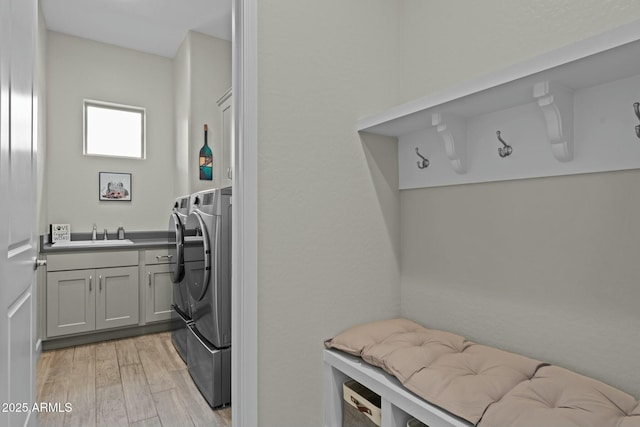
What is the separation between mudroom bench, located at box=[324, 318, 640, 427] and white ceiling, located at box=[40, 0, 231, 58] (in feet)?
10.5

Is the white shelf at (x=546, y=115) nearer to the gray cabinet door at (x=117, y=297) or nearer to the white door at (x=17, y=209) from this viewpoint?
the white door at (x=17, y=209)

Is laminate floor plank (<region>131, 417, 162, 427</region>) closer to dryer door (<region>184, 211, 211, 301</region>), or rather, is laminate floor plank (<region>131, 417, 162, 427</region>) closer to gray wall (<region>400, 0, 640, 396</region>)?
dryer door (<region>184, 211, 211, 301</region>)

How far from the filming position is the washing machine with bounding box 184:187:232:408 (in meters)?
2.06

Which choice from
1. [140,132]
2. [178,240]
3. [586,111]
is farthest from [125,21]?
[586,111]

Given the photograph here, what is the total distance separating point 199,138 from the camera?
3.73 meters

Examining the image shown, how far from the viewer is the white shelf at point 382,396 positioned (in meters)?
0.96

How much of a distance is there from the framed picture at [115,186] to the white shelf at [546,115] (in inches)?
136

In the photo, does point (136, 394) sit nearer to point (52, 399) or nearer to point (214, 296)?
point (52, 399)

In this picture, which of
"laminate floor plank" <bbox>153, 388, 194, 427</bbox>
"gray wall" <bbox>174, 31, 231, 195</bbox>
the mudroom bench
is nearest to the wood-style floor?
"laminate floor plank" <bbox>153, 388, 194, 427</bbox>

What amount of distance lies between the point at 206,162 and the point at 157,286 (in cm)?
138

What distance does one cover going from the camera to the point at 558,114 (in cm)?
103

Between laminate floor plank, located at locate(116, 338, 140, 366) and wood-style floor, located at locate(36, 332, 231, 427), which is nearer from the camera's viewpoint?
wood-style floor, located at locate(36, 332, 231, 427)

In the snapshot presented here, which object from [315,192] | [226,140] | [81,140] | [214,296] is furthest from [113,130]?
[315,192]

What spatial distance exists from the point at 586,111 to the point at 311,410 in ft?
4.65
